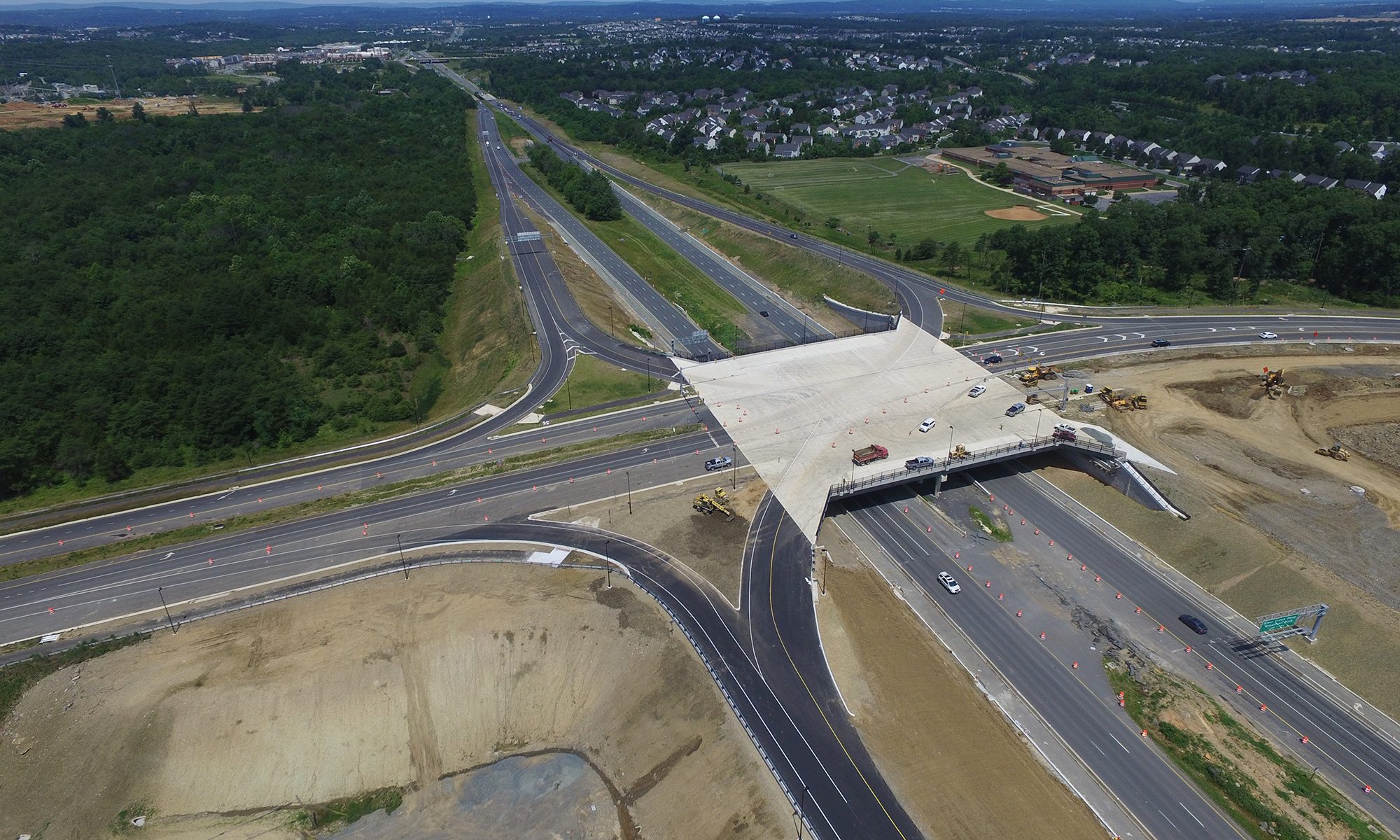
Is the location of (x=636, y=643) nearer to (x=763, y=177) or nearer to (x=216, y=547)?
(x=216, y=547)

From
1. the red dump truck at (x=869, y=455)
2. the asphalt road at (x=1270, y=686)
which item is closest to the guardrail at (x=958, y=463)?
the red dump truck at (x=869, y=455)

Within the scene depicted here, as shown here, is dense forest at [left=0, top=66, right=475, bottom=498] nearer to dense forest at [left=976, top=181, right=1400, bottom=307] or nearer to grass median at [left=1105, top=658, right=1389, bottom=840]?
grass median at [left=1105, top=658, right=1389, bottom=840]

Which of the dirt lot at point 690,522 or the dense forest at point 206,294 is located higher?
the dense forest at point 206,294

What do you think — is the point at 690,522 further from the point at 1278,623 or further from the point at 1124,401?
the point at 1124,401

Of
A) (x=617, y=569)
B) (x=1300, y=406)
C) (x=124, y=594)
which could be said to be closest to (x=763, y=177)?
(x=1300, y=406)

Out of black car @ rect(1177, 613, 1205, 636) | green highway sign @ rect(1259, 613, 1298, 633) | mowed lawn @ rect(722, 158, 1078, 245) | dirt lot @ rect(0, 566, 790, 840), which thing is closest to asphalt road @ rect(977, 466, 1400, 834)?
black car @ rect(1177, 613, 1205, 636)

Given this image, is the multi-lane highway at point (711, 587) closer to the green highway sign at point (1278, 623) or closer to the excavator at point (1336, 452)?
the green highway sign at point (1278, 623)
